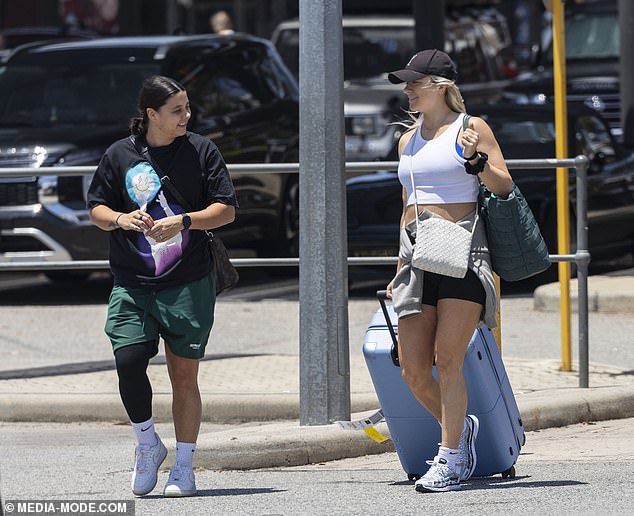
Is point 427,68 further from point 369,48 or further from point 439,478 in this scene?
point 369,48

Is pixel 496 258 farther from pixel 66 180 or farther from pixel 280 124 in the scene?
pixel 280 124

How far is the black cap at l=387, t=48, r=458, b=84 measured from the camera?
6617 mm

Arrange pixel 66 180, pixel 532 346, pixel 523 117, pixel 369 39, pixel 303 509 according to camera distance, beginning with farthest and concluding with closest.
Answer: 1. pixel 369 39
2. pixel 523 117
3. pixel 66 180
4. pixel 532 346
5. pixel 303 509

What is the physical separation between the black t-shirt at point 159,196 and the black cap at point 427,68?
812 millimetres

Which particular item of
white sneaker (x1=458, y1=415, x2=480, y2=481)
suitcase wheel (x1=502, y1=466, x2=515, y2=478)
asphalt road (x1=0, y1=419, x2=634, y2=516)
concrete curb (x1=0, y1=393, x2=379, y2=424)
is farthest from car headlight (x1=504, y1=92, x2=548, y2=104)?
white sneaker (x1=458, y1=415, x2=480, y2=481)

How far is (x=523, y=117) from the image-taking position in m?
14.0

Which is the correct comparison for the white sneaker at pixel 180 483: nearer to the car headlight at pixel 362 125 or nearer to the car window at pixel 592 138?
the car window at pixel 592 138

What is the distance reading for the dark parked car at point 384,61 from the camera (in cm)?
1945

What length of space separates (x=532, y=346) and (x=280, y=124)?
4252mm

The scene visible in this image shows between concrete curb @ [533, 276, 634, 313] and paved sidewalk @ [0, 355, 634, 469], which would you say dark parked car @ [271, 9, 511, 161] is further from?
paved sidewalk @ [0, 355, 634, 469]

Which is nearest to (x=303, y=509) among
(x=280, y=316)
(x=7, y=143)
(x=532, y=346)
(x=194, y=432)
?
(x=194, y=432)

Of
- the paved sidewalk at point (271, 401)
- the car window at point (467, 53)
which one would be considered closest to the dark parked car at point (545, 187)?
→ the paved sidewalk at point (271, 401)

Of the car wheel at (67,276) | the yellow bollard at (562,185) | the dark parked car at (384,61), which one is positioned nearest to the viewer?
the yellow bollard at (562,185)

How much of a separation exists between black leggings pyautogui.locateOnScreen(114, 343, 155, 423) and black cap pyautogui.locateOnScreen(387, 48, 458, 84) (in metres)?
1.46
